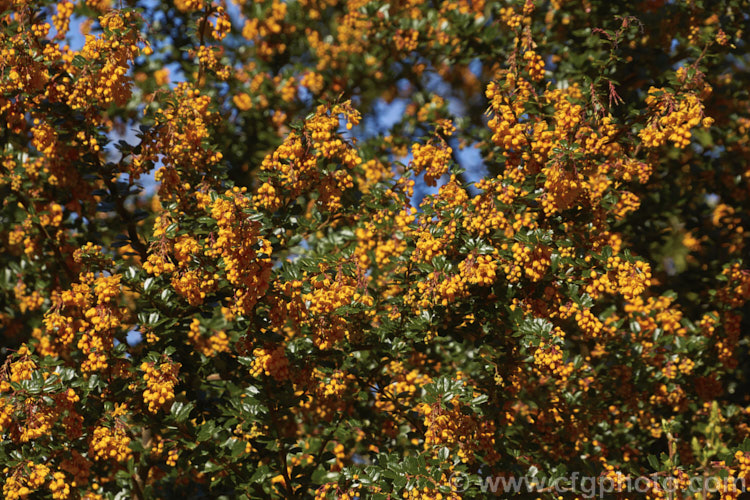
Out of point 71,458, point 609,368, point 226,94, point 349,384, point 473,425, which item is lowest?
point 71,458

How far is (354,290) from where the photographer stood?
12.3ft

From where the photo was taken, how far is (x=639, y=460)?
17.1 ft

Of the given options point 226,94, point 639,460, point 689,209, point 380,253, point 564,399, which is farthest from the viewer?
point 226,94

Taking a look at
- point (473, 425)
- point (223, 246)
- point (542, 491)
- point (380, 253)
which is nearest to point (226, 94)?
point (380, 253)

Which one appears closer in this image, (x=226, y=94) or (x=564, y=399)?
(x=564, y=399)

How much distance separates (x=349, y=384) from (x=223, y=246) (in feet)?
5.25

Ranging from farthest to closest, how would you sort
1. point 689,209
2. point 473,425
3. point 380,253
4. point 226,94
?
point 226,94, point 689,209, point 380,253, point 473,425

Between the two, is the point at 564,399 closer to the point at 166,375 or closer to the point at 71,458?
the point at 166,375

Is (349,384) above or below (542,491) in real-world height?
above

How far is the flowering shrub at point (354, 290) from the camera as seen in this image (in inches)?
148

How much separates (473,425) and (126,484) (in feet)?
8.36

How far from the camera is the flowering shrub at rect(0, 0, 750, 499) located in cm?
376

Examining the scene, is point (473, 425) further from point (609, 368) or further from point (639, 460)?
point (639, 460)

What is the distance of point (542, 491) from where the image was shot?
418 cm
